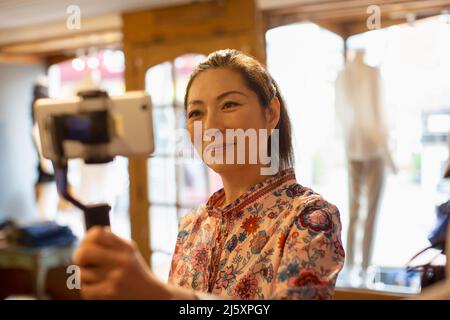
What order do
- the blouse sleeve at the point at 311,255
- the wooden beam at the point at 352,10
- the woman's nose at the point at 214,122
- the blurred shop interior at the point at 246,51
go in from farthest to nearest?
the blurred shop interior at the point at 246,51, the wooden beam at the point at 352,10, the woman's nose at the point at 214,122, the blouse sleeve at the point at 311,255

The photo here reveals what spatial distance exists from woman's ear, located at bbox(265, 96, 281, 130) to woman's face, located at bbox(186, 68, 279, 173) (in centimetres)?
4

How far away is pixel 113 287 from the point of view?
470mm

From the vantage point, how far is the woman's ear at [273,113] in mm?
811

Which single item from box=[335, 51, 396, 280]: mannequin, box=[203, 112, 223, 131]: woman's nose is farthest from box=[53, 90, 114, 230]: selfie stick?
box=[335, 51, 396, 280]: mannequin

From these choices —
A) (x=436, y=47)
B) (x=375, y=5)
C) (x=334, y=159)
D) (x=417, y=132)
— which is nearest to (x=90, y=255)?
(x=375, y=5)

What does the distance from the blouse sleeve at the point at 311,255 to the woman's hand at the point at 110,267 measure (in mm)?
207

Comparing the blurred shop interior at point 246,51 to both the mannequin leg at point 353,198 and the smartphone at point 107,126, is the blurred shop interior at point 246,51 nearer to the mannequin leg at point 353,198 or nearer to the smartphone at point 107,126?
the mannequin leg at point 353,198

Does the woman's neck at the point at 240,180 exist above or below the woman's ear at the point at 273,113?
below

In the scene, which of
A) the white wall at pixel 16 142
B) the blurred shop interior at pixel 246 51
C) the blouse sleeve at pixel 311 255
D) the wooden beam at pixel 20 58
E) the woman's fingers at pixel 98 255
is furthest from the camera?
the white wall at pixel 16 142

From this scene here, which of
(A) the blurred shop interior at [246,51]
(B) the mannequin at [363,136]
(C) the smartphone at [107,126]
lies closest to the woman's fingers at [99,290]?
(C) the smartphone at [107,126]

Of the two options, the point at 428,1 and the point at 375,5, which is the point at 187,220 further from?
the point at 428,1

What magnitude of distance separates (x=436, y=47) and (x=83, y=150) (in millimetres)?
2853
